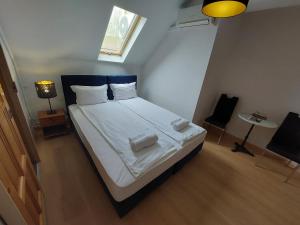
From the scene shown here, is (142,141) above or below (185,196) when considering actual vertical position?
above

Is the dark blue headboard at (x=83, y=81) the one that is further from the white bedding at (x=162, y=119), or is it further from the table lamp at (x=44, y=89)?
the white bedding at (x=162, y=119)

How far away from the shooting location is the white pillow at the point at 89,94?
2.48 m

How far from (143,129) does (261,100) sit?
235 centimetres

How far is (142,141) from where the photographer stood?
1559 mm

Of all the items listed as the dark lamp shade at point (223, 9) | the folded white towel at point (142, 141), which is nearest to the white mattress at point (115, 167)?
the folded white towel at point (142, 141)

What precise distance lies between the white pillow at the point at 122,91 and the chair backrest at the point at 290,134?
280cm

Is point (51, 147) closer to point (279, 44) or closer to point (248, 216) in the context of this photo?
point (248, 216)

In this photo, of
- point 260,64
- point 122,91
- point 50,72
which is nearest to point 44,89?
point 50,72

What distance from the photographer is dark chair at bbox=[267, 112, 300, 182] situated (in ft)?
6.89

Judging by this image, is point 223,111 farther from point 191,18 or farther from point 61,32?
point 61,32

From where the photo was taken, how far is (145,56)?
3.41 m

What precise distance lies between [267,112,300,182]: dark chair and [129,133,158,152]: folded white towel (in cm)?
191

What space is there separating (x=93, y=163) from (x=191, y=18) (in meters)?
2.69

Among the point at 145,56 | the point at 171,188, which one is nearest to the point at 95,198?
the point at 171,188
